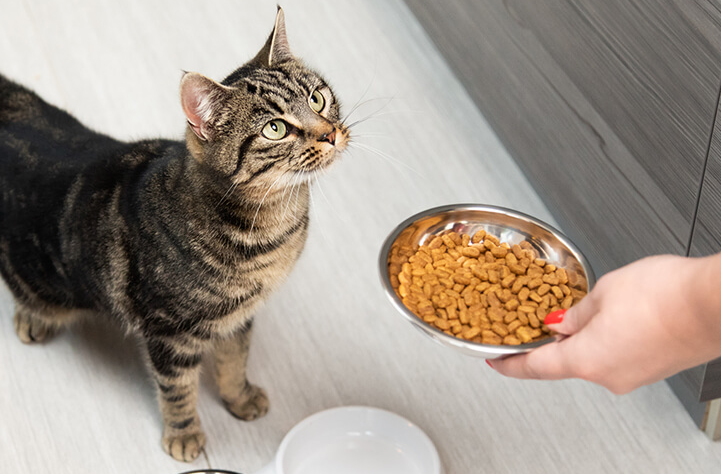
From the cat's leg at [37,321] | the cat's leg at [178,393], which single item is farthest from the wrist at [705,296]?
the cat's leg at [37,321]

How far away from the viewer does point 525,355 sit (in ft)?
3.78

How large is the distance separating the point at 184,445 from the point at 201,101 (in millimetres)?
701

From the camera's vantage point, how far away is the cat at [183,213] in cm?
130

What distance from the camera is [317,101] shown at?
137cm

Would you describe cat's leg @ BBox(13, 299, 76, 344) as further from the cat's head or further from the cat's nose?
the cat's nose

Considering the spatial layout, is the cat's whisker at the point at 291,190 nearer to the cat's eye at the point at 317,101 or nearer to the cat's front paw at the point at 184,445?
the cat's eye at the point at 317,101

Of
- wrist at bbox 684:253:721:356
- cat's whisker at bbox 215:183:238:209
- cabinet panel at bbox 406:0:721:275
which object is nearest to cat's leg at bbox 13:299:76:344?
cat's whisker at bbox 215:183:238:209

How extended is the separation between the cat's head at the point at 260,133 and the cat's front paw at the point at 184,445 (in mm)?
576

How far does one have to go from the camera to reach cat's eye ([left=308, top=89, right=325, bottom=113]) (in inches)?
53.4

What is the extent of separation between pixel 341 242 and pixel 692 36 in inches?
36.8

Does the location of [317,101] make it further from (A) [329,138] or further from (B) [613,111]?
(B) [613,111]

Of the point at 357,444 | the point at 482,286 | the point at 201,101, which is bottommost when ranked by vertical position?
the point at 357,444

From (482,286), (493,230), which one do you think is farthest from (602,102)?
(482,286)

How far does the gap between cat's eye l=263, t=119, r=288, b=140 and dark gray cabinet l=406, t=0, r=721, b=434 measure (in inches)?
25.9
